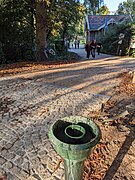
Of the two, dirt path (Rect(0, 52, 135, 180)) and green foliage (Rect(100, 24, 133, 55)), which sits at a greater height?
green foliage (Rect(100, 24, 133, 55))

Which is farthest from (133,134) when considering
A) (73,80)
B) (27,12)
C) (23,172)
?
(27,12)

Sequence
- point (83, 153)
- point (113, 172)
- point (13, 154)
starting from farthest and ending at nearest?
point (13, 154)
point (113, 172)
point (83, 153)

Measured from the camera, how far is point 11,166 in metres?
2.51

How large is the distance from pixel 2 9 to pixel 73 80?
784 centimetres

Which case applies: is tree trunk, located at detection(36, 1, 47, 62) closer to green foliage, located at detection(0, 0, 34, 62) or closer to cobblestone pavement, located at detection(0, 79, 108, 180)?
green foliage, located at detection(0, 0, 34, 62)

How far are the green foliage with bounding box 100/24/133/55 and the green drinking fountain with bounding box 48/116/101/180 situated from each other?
19.6 metres

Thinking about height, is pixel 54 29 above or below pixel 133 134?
above

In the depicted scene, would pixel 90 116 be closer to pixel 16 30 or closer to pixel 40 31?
pixel 40 31

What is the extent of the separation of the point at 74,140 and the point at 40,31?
1155 centimetres

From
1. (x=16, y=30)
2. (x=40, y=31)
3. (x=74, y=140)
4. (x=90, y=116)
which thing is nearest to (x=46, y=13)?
(x=40, y=31)

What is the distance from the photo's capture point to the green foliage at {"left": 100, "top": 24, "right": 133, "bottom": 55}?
1971 centimetres

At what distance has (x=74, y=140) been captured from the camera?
170cm

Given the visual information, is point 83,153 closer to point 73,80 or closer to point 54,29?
point 73,80

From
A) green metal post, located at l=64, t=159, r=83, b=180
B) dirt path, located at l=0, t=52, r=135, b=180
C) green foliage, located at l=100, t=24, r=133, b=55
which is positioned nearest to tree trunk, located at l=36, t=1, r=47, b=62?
dirt path, located at l=0, t=52, r=135, b=180
